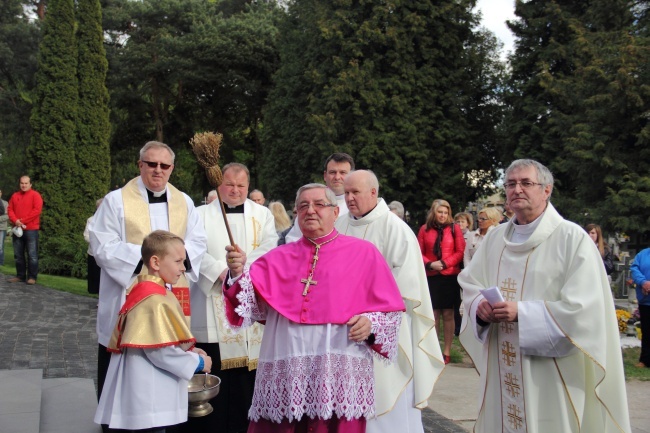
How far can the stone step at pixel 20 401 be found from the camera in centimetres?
531

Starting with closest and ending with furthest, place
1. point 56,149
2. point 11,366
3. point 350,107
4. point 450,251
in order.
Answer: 1. point 11,366
2. point 450,251
3. point 56,149
4. point 350,107

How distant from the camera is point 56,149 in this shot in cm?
1936

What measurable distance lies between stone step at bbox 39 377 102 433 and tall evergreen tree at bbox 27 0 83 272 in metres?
12.3

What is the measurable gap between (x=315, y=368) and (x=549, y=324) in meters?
1.32

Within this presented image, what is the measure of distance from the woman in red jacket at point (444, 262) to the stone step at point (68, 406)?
14.2 ft

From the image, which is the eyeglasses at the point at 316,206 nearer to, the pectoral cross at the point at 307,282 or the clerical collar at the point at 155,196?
the pectoral cross at the point at 307,282

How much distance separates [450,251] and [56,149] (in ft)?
44.4

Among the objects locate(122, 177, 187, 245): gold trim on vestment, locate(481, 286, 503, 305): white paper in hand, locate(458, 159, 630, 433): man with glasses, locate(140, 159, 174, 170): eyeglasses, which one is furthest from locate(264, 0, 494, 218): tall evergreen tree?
locate(481, 286, 503, 305): white paper in hand

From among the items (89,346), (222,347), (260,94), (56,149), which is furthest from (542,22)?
(222,347)

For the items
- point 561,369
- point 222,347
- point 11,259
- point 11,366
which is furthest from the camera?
point 11,259

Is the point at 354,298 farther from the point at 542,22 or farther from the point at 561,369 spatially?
the point at 542,22

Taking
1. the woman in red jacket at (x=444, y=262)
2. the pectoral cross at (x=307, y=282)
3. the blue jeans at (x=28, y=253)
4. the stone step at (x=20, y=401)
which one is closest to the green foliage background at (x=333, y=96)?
the blue jeans at (x=28, y=253)

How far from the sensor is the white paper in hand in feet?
13.1

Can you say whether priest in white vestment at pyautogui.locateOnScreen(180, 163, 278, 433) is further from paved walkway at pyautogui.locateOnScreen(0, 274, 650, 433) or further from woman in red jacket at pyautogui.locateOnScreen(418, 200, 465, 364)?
woman in red jacket at pyautogui.locateOnScreen(418, 200, 465, 364)
